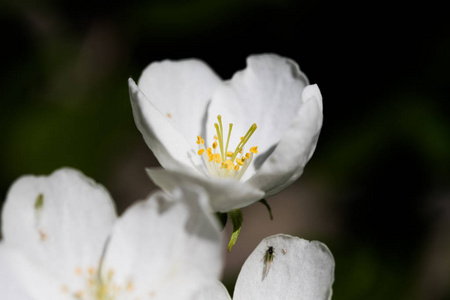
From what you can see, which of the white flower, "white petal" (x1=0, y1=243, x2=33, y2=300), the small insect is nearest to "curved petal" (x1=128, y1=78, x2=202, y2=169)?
the white flower

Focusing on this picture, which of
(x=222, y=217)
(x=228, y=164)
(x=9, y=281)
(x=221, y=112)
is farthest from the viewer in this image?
(x=221, y=112)

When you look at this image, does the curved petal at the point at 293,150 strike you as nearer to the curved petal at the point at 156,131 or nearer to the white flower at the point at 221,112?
the white flower at the point at 221,112

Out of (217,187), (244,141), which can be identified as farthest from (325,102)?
(217,187)

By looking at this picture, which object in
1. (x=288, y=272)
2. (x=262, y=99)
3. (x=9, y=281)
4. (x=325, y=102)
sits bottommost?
(x=325, y=102)

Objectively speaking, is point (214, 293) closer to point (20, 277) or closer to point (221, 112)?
point (20, 277)

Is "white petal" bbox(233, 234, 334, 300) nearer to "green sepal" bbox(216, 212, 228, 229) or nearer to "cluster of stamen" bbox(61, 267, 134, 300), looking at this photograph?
"green sepal" bbox(216, 212, 228, 229)

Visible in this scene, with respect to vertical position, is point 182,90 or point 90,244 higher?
point 182,90

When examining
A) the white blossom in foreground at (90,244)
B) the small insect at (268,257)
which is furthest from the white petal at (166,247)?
the small insect at (268,257)
